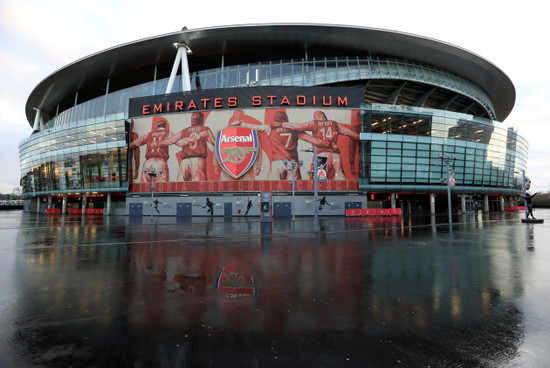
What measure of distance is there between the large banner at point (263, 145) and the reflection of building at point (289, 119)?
0.22 m

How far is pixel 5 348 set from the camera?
380 cm

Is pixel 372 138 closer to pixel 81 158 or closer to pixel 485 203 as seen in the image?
pixel 485 203

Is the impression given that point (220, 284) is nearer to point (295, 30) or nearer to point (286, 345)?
point (286, 345)

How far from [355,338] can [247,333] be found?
180 centimetres

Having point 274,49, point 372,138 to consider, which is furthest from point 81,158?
point 372,138

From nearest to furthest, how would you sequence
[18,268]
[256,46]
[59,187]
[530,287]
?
[530,287] < [18,268] < [256,46] < [59,187]

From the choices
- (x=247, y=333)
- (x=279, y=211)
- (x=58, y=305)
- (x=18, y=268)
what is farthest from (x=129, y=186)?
(x=247, y=333)

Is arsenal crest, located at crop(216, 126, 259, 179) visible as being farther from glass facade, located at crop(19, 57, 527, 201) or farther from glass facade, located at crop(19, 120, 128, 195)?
glass facade, located at crop(19, 120, 128, 195)

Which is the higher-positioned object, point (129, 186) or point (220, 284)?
point (129, 186)

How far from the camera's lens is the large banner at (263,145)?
37594 millimetres

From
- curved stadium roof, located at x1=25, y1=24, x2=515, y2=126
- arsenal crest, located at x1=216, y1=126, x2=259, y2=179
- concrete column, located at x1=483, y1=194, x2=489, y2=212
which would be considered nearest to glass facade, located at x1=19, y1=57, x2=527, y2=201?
curved stadium roof, located at x1=25, y1=24, x2=515, y2=126

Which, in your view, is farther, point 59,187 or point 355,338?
point 59,187

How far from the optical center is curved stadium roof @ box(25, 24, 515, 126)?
41.0m

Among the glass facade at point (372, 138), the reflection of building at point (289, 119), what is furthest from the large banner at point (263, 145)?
the glass facade at point (372, 138)
